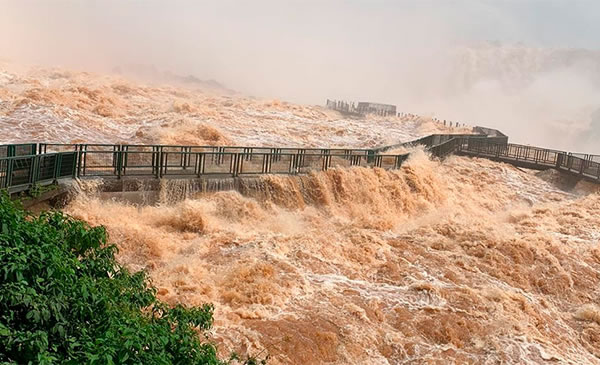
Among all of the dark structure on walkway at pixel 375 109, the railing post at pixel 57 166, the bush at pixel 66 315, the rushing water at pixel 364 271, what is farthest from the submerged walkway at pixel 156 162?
the dark structure on walkway at pixel 375 109

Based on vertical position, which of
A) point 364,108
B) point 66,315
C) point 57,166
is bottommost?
point 66,315

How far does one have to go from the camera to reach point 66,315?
430 centimetres

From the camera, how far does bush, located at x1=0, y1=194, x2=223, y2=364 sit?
12.2 ft

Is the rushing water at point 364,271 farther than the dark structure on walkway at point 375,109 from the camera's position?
No

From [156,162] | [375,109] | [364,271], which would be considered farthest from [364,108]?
[364,271]

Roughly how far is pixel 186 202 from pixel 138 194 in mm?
1338

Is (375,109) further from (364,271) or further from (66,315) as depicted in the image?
(66,315)

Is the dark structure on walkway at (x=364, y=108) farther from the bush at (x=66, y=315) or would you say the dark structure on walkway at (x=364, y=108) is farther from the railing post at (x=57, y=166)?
the bush at (x=66, y=315)

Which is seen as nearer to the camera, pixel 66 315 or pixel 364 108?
pixel 66 315

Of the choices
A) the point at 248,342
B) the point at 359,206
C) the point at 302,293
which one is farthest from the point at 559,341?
the point at 359,206

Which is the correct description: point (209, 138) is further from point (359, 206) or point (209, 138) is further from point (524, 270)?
point (524, 270)

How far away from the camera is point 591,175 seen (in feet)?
93.0

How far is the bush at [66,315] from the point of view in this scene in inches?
147

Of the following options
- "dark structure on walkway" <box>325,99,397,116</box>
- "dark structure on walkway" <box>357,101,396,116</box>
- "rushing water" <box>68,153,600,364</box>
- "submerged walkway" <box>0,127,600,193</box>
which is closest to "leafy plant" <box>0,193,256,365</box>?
"rushing water" <box>68,153,600,364</box>
